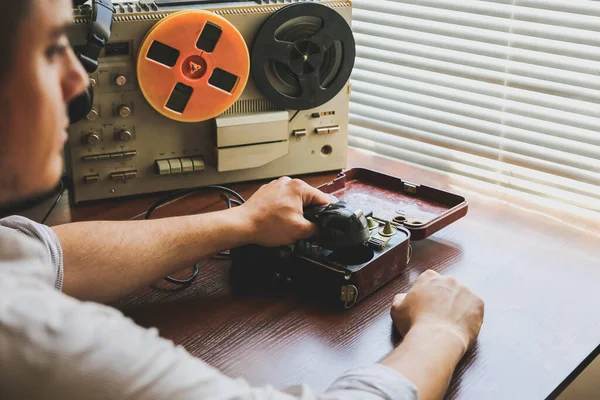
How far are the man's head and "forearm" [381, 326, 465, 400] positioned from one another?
51 cm

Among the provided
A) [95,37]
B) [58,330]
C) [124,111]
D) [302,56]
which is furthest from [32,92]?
[302,56]

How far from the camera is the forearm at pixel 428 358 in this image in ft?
3.44

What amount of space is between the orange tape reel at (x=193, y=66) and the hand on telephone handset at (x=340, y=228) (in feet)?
1.25

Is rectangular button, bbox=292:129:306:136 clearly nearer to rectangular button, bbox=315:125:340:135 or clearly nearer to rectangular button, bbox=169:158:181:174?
rectangular button, bbox=315:125:340:135

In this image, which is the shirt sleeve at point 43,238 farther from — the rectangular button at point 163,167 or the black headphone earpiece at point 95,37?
the rectangular button at point 163,167

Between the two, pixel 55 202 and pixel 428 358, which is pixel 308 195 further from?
pixel 55 202

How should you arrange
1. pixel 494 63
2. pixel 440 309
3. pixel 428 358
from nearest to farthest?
pixel 428 358 < pixel 440 309 < pixel 494 63

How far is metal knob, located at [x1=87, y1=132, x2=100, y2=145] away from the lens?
61.1 inches

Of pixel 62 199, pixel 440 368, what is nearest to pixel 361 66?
pixel 62 199

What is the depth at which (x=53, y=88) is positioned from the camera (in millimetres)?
760

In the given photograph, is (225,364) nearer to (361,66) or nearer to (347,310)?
(347,310)

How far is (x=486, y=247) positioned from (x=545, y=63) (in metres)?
0.43

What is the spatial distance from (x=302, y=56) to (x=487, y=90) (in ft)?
1.38

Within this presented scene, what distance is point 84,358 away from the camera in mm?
759
